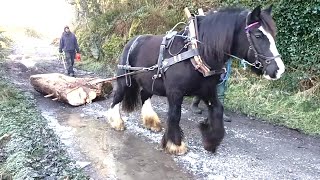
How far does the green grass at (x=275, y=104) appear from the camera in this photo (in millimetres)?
7074

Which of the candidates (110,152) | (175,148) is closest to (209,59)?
(175,148)

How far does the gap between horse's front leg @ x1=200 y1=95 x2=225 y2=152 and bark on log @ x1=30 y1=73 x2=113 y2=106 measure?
3.58 meters

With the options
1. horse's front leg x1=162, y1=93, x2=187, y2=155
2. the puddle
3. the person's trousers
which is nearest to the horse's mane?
horse's front leg x1=162, y1=93, x2=187, y2=155

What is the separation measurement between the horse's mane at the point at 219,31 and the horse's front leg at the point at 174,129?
2.47 ft

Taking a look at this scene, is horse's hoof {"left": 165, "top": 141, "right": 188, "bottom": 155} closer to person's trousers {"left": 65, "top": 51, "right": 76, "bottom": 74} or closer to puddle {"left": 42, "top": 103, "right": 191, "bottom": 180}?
puddle {"left": 42, "top": 103, "right": 191, "bottom": 180}

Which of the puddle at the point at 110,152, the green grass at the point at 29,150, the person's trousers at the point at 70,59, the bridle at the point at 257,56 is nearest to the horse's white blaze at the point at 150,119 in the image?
the puddle at the point at 110,152

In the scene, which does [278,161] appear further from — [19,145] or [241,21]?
[19,145]

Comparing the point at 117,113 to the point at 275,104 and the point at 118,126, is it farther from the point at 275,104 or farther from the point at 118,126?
the point at 275,104

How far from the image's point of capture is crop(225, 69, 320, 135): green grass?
7074mm

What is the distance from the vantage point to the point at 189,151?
5664mm

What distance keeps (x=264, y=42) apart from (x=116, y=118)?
3.32 m

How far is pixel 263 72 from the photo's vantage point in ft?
14.5

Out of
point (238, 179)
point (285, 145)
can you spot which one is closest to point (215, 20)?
point (238, 179)

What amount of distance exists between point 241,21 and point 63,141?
11.4 feet
